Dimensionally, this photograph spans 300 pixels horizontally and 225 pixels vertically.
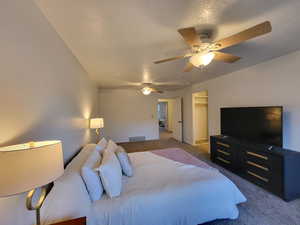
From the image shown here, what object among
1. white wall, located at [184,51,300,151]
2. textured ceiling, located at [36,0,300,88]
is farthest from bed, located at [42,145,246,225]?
white wall, located at [184,51,300,151]

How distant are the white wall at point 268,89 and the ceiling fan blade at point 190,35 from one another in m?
2.09

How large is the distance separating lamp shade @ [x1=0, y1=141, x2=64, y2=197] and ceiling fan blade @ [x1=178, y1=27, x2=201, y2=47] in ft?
4.51

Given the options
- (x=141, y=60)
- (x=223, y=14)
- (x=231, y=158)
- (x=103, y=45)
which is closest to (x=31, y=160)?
(x=103, y=45)

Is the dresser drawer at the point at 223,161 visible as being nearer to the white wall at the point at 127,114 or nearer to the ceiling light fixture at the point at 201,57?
the ceiling light fixture at the point at 201,57

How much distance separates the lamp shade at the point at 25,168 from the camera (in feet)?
1.97

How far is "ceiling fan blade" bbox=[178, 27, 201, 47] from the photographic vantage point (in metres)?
1.22

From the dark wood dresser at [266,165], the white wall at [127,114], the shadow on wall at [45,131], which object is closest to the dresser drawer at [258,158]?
the dark wood dresser at [266,165]

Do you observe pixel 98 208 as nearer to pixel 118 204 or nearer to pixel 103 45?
pixel 118 204

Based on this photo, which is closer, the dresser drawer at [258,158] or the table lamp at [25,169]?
the table lamp at [25,169]

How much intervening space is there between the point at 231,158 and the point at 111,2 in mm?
3384

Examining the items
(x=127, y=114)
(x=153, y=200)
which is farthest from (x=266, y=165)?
(x=127, y=114)

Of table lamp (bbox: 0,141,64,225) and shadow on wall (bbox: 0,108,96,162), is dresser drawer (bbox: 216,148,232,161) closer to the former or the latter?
shadow on wall (bbox: 0,108,96,162)

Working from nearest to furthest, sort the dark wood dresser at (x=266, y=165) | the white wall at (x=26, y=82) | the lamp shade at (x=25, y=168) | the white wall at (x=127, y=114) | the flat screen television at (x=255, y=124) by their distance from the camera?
the lamp shade at (x=25, y=168), the white wall at (x=26, y=82), the dark wood dresser at (x=266, y=165), the flat screen television at (x=255, y=124), the white wall at (x=127, y=114)

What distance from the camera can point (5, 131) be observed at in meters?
0.84
